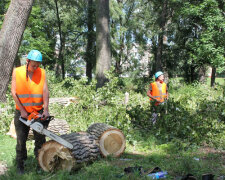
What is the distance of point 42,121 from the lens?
382 centimetres

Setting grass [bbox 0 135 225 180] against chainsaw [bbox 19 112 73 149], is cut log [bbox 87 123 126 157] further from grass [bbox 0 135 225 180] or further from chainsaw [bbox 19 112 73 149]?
chainsaw [bbox 19 112 73 149]

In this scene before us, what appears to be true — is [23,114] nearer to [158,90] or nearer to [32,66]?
[32,66]

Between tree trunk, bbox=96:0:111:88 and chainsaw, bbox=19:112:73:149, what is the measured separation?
654 cm

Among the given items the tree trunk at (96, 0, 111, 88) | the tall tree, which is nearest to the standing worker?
the tree trunk at (96, 0, 111, 88)

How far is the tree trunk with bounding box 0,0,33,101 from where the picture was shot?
7594 mm

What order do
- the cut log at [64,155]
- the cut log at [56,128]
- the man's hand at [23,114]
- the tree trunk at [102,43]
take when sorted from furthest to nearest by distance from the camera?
the tree trunk at [102,43]
the cut log at [56,128]
the cut log at [64,155]
the man's hand at [23,114]

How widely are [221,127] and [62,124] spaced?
412cm

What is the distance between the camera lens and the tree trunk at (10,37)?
24.9 feet

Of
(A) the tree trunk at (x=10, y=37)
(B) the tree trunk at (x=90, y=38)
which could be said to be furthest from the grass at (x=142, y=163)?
(B) the tree trunk at (x=90, y=38)

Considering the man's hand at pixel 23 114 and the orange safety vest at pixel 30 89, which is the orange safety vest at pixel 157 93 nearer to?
the orange safety vest at pixel 30 89

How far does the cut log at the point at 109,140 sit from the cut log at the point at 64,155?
50 cm

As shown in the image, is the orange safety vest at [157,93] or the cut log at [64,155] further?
the orange safety vest at [157,93]

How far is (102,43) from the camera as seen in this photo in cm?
1049

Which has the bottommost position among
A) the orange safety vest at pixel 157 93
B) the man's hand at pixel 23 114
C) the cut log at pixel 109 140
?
the cut log at pixel 109 140
